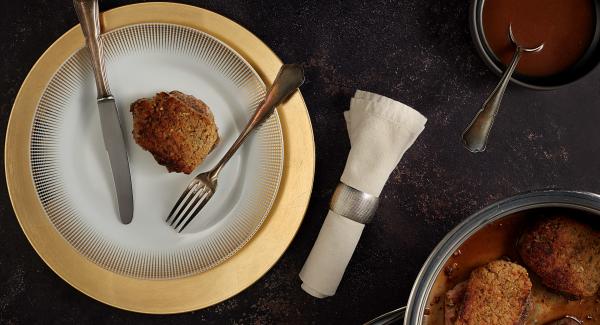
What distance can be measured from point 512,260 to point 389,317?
28 centimetres

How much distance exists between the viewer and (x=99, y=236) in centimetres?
129

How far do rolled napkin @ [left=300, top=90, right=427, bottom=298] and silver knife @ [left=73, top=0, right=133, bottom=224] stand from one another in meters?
0.43

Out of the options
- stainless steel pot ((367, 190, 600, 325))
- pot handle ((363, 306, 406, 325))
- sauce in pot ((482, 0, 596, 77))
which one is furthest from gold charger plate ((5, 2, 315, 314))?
sauce in pot ((482, 0, 596, 77))

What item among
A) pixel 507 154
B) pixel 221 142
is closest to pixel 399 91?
pixel 507 154

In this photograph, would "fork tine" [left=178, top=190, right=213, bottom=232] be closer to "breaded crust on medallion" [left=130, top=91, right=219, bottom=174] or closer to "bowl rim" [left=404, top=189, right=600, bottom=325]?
"breaded crust on medallion" [left=130, top=91, right=219, bottom=174]

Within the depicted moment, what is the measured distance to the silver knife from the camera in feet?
4.08

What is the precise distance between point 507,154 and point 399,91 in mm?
290

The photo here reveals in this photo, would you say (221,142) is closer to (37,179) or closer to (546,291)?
(37,179)

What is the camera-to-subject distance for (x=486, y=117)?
4.11ft

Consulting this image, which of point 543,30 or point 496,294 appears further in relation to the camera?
point 543,30

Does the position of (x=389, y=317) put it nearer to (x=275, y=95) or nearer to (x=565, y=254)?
(x=565, y=254)

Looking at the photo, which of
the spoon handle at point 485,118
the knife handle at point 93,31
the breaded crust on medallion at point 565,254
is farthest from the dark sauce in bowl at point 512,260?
the knife handle at point 93,31

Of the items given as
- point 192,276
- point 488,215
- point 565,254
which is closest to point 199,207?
point 192,276

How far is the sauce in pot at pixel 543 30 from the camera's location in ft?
4.22
